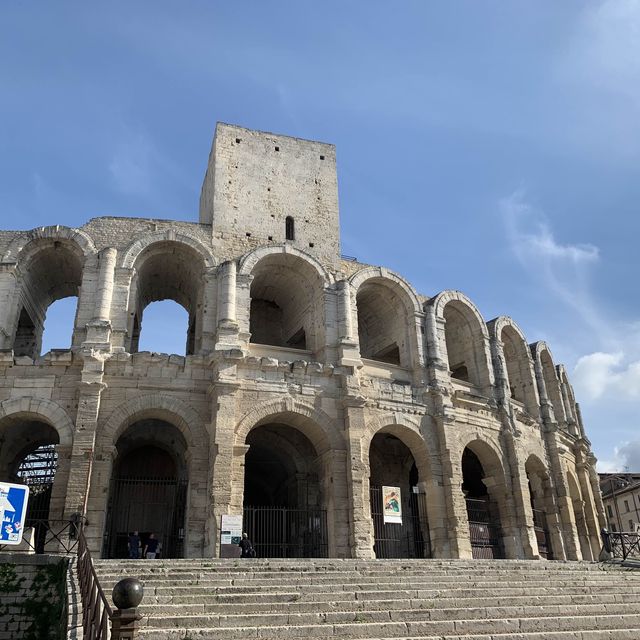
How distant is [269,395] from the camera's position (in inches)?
654

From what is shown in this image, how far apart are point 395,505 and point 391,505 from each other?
13 cm

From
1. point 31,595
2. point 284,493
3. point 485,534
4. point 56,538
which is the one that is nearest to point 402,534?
point 485,534

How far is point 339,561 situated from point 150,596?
4360 mm

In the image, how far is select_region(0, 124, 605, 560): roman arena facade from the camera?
51.2 ft

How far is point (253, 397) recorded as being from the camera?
16.4 metres

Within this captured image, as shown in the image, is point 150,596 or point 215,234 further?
point 215,234

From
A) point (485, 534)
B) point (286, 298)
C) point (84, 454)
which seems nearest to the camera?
point (84, 454)

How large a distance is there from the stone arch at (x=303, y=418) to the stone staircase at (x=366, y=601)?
5.11m

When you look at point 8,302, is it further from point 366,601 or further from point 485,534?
point 485,534

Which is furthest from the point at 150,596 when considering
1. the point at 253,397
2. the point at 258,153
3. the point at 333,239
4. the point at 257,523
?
the point at 258,153

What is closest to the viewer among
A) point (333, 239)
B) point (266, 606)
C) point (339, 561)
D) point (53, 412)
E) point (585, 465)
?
point (266, 606)

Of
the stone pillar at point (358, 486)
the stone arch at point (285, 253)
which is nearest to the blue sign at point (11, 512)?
the stone pillar at point (358, 486)

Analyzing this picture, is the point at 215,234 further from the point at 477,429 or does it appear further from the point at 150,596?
the point at 150,596

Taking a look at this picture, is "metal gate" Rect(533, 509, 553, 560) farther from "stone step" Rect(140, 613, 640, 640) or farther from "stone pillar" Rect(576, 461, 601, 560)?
"stone step" Rect(140, 613, 640, 640)
